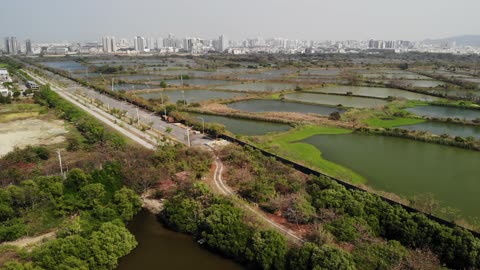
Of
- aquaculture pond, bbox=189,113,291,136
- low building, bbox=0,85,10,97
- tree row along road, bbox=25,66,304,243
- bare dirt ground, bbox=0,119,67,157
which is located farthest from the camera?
low building, bbox=0,85,10,97

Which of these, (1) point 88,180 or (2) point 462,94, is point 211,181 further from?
(2) point 462,94

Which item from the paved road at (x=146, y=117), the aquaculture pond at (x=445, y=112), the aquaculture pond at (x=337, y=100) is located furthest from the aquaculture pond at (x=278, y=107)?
the paved road at (x=146, y=117)

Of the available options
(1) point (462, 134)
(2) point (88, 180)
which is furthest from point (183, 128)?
(1) point (462, 134)

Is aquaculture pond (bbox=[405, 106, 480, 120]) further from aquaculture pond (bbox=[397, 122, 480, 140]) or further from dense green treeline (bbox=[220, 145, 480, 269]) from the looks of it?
dense green treeline (bbox=[220, 145, 480, 269])

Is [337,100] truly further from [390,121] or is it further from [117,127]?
[117,127]

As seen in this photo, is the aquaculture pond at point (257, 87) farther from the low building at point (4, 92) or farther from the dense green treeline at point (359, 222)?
the dense green treeline at point (359, 222)

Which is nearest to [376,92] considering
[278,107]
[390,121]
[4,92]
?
[390,121]

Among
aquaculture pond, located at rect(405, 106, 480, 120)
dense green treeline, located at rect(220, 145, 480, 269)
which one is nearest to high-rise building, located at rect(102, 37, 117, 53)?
aquaculture pond, located at rect(405, 106, 480, 120)
